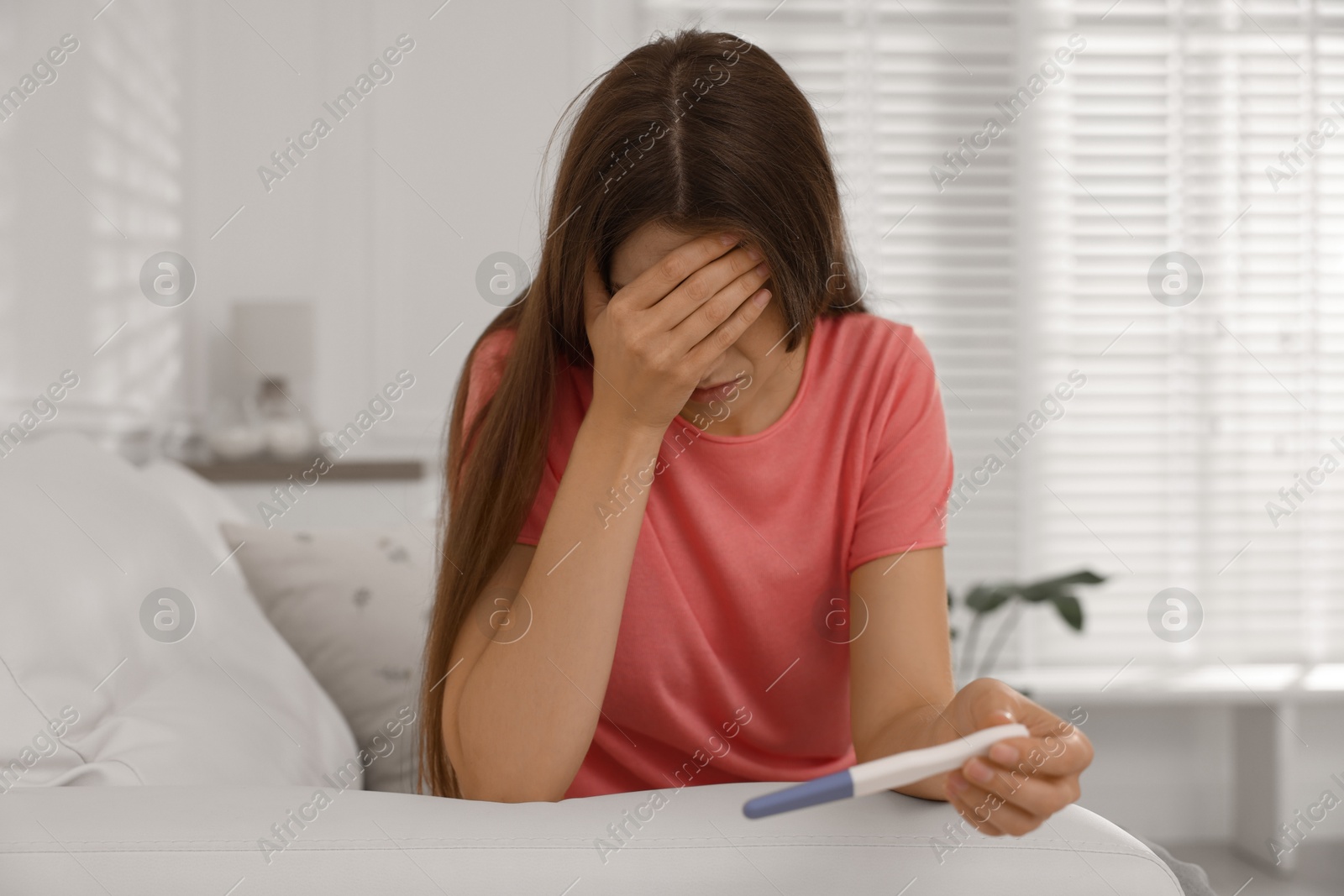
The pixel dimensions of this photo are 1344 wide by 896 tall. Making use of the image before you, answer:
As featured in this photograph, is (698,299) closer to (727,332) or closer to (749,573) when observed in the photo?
(727,332)

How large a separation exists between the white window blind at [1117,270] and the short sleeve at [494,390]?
1.77 m

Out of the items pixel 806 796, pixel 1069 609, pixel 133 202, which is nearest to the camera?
pixel 806 796

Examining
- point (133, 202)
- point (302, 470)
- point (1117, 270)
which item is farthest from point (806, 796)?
point (1117, 270)

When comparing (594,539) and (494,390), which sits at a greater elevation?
(494,390)

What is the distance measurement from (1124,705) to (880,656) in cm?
192

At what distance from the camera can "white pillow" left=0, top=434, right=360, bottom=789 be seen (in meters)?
0.71

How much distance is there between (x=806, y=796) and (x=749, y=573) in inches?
15.6

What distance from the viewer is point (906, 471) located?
0.87 meters

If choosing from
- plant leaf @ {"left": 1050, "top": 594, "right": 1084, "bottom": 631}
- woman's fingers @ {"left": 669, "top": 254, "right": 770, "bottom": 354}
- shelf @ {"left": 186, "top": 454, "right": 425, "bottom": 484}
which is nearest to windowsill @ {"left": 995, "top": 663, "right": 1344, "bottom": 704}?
plant leaf @ {"left": 1050, "top": 594, "right": 1084, "bottom": 631}

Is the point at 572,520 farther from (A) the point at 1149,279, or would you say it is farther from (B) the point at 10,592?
(A) the point at 1149,279

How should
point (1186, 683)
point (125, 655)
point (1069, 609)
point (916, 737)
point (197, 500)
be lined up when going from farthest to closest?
point (1186, 683)
point (1069, 609)
point (197, 500)
point (125, 655)
point (916, 737)

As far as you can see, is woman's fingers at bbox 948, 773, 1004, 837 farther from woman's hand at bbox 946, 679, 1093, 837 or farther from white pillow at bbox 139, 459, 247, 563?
white pillow at bbox 139, 459, 247, 563

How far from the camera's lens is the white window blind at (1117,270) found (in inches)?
97.3

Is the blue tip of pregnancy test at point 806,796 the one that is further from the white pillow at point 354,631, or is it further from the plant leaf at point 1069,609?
the plant leaf at point 1069,609
